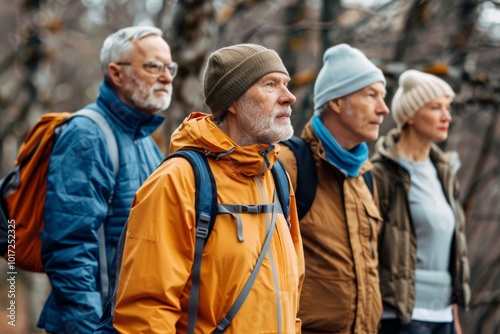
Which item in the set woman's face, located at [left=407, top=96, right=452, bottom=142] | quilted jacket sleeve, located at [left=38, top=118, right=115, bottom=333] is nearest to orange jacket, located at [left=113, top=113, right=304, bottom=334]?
quilted jacket sleeve, located at [left=38, top=118, right=115, bottom=333]

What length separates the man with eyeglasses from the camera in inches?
181

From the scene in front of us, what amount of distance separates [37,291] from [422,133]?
7089mm

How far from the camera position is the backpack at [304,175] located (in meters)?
4.98

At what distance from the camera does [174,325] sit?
135 inches

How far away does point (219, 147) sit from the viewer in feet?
12.0

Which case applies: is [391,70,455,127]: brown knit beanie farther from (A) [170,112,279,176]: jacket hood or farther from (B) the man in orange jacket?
(A) [170,112,279,176]: jacket hood

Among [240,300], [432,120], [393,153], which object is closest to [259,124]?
Result: [240,300]

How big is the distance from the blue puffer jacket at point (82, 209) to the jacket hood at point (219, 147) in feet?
3.70

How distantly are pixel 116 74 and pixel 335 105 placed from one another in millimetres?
1369

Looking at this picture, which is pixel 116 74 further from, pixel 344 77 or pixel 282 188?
pixel 282 188

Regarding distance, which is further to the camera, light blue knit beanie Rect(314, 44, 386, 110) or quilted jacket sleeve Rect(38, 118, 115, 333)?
light blue knit beanie Rect(314, 44, 386, 110)

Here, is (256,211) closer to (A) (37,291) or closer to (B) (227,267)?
(B) (227,267)

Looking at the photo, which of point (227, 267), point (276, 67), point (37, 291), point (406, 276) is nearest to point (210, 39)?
point (406, 276)

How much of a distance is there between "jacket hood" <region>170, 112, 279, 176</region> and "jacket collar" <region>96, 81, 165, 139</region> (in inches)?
56.4
